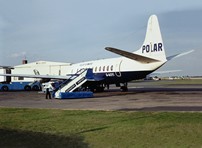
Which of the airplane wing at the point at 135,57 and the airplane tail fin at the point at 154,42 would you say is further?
the airplane tail fin at the point at 154,42

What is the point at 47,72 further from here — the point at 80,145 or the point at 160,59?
the point at 80,145

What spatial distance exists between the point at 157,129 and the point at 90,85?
31.5m

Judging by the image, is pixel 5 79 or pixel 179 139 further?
pixel 5 79

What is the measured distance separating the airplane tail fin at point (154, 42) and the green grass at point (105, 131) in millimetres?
20306

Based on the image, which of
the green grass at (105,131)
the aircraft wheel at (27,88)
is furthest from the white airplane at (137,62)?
the aircraft wheel at (27,88)

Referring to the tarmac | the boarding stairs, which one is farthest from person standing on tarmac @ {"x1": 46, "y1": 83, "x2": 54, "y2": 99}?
the tarmac

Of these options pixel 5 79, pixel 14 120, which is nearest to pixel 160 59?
pixel 14 120

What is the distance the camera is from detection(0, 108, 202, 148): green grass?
1016 cm

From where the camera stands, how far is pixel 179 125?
12477 millimetres

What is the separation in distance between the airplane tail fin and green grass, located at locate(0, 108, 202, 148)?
20306 millimetres

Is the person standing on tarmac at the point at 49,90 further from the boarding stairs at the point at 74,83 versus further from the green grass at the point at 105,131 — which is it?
the green grass at the point at 105,131

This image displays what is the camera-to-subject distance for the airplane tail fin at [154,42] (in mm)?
35375

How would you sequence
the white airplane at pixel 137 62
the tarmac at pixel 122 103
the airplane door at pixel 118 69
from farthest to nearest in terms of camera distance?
the airplane door at pixel 118 69 < the white airplane at pixel 137 62 < the tarmac at pixel 122 103

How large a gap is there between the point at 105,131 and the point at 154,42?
83.5 ft
